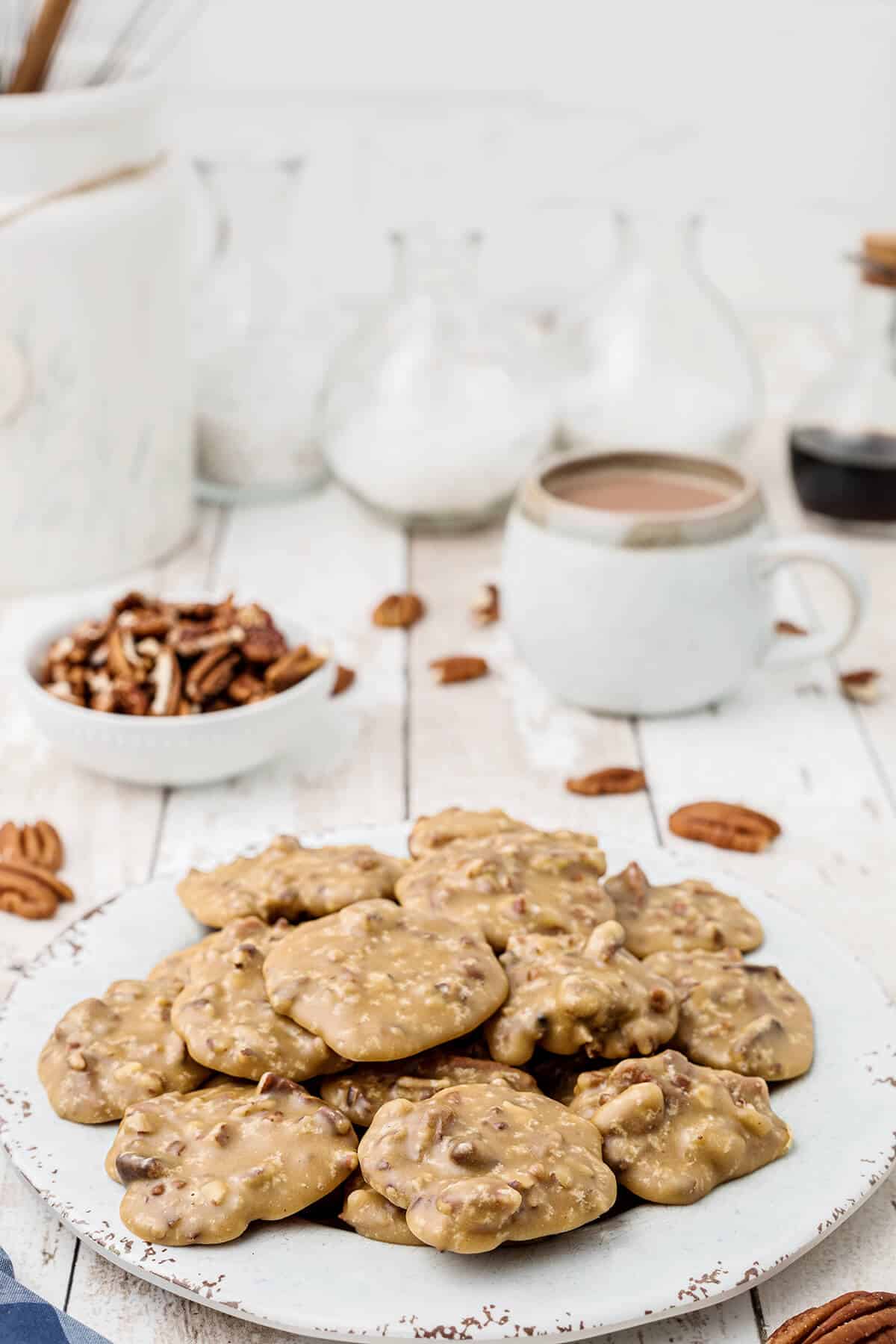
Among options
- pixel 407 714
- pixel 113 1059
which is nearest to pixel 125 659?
pixel 407 714

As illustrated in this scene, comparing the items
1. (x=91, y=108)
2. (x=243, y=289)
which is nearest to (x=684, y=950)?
(x=91, y=108)

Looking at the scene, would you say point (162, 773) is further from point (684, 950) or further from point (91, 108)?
point (91, 108)

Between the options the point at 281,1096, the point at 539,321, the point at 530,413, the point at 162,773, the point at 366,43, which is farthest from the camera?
the point at 539,321

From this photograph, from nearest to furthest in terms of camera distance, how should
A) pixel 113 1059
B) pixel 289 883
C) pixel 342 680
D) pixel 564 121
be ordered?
pixel 113 1059, pixel 289 883, pixel 342 680, pixel 564 121

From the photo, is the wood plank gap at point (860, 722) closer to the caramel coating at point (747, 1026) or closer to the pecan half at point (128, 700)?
the caramel coating at point (747, 1026)

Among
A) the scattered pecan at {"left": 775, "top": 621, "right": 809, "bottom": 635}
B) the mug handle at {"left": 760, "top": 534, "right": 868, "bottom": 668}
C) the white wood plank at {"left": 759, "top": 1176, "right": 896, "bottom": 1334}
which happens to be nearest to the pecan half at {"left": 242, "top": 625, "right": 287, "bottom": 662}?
the mug handle at {"left": 760, "top": 534, "right": 868, "bottom": 668}

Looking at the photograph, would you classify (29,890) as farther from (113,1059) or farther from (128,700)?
(113,1059)
